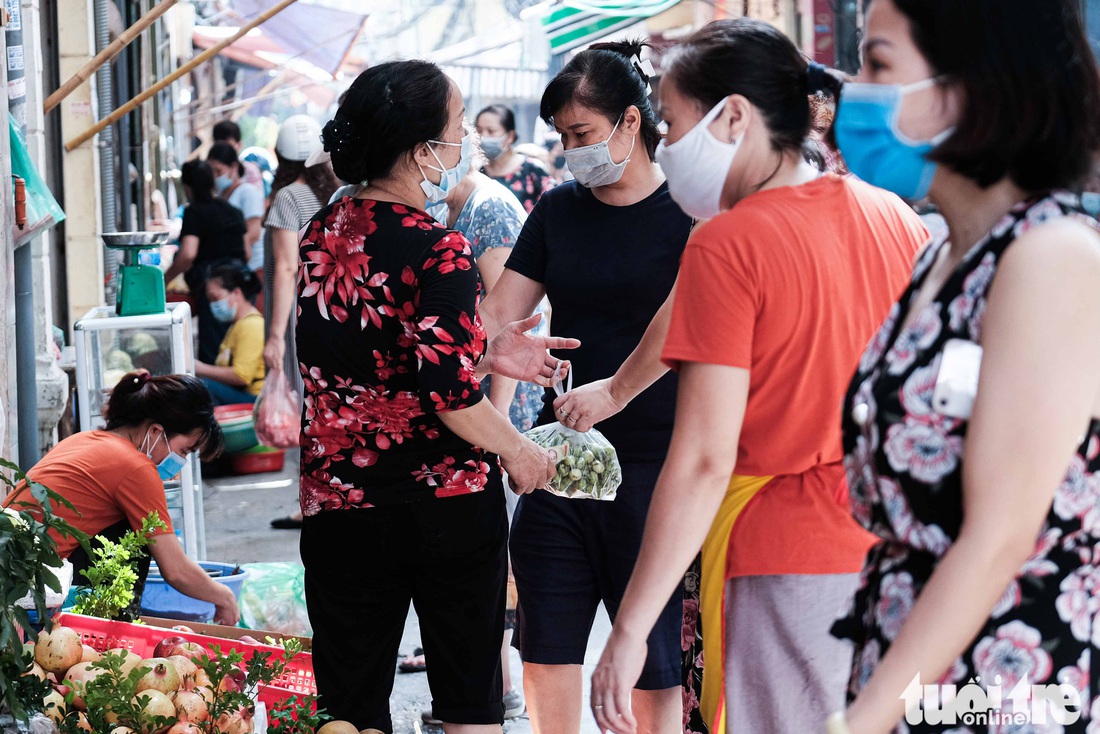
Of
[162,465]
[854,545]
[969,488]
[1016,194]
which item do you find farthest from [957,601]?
[162,465]

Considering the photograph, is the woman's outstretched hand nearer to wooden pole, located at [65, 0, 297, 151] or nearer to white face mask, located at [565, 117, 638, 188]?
white face mask, located at [565, 117, 638, 188]

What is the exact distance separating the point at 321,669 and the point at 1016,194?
2.14m

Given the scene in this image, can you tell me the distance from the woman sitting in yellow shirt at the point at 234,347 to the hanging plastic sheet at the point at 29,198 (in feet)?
11.8

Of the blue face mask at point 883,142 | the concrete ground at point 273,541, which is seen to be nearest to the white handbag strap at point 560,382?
the concrete ground at point 273,541

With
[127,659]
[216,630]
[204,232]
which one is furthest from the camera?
[204,232]

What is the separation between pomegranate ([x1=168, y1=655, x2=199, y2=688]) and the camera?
10.5 ft

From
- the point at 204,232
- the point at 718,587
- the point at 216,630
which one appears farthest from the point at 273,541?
the point at 718,587

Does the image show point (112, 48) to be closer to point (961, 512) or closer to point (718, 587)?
point (718, 587)

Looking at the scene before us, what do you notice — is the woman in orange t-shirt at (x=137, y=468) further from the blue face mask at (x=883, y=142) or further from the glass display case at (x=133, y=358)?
the blue face mask at (x=883, y=142)

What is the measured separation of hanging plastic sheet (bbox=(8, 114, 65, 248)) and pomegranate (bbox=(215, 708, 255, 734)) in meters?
1.86

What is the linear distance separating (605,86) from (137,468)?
1.90m

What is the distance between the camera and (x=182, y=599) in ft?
14.7

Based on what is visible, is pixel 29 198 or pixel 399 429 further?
pixel 29 198

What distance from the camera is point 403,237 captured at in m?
2.82
